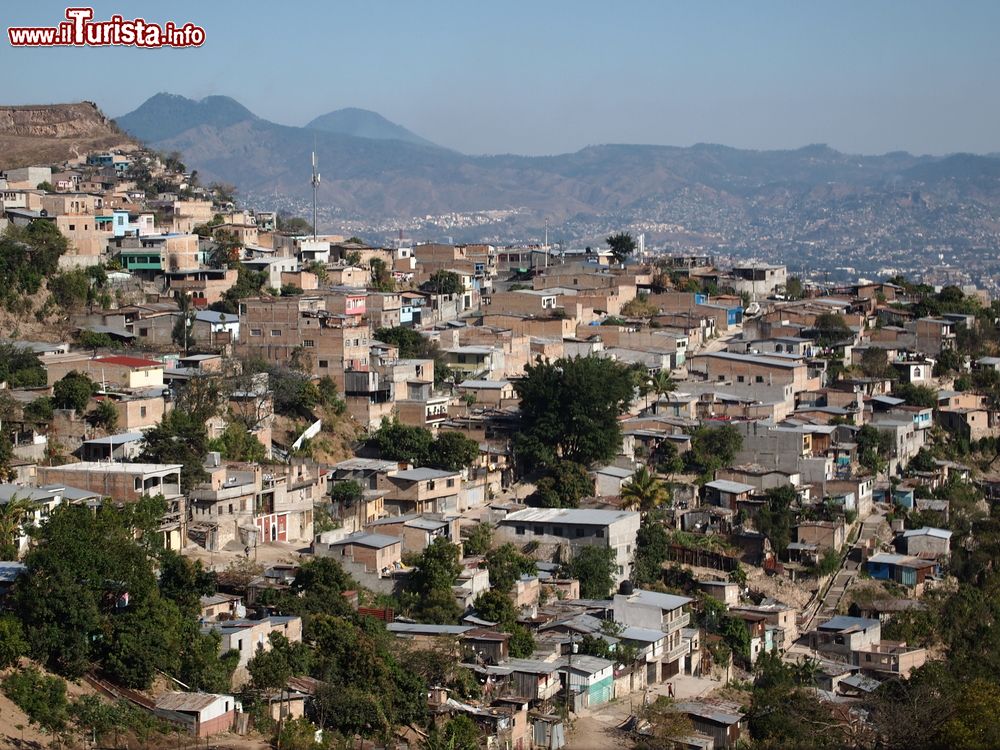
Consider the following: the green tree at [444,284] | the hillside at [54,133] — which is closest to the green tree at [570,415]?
the green tree at [444,284]

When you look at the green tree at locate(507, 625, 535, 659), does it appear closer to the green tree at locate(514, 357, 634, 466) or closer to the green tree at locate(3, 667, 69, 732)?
the green tree at locate(3, 667, 69, 732)

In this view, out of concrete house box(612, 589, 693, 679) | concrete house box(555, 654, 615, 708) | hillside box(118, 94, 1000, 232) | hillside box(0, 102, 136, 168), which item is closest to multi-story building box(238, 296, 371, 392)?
concrete house box(612, 589, 693, 679)

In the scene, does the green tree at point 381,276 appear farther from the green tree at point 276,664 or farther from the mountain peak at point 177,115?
the mountain peak at point 177,115

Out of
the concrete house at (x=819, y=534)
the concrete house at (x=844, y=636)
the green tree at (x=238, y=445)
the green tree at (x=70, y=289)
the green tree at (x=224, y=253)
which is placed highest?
the green tree at (x=224, y=253)

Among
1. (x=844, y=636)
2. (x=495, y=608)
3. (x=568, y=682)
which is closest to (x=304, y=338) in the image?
(x=495, y=608)

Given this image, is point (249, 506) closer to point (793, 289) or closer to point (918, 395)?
point (918, 395)

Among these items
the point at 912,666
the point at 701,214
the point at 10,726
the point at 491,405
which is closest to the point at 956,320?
the point at 491,405

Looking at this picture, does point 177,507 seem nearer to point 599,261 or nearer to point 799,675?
point 799,675
